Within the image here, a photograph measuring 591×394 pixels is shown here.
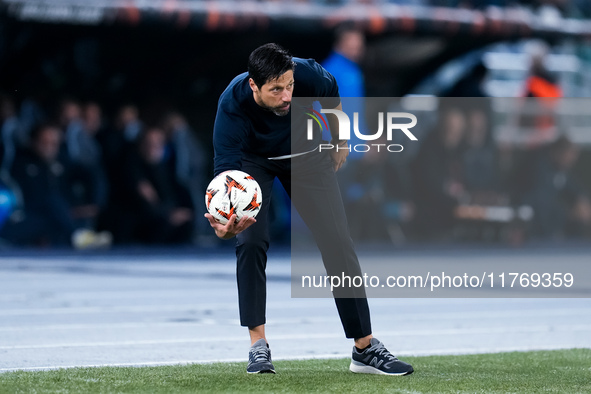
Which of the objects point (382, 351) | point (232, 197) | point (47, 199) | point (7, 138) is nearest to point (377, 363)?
point (382, 351)

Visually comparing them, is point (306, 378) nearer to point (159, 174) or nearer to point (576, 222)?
point (159, 174)

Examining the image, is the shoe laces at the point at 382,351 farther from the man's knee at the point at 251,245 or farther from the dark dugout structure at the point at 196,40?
the dark dugout structure at the point at 196,40

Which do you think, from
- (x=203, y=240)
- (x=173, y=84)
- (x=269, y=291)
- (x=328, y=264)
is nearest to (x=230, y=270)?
(x=269, y=291)

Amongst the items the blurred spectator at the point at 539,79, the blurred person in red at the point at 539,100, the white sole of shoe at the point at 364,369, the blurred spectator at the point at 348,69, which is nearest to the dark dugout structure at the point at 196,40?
the blurred spectator at the point at 539,79

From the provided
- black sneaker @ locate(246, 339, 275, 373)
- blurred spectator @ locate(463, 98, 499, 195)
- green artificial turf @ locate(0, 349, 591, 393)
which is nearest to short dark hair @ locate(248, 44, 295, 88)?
black sneaker @ locate(246, 339, 275, 373)

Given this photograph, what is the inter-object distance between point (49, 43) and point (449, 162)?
684 cm

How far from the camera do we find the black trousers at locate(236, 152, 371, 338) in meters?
6.70

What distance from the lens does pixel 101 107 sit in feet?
62.9

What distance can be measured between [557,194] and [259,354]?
15.1m

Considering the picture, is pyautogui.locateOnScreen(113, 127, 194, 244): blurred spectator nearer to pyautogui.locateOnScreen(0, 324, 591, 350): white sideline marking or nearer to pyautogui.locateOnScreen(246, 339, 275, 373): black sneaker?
pyautogui.locateOnScreen(0, 324, 591, 350): white sideline marking

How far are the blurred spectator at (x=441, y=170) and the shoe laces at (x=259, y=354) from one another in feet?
43.0

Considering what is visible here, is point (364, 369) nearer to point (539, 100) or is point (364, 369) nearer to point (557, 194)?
point (557, 194)

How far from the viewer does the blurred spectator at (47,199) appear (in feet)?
55.4

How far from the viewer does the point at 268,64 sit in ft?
20.6
